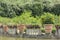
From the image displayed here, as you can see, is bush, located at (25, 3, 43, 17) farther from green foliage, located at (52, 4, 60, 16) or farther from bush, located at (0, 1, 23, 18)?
green foliage, located at (52, 4, 60, 16)

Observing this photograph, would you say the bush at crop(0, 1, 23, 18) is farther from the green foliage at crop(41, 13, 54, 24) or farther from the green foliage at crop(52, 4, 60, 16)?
the green foliage at crop(41, 13, 54, 24)

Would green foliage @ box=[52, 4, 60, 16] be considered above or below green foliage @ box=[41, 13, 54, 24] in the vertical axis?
below

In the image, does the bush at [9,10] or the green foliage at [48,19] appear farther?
the bush at [9,10]

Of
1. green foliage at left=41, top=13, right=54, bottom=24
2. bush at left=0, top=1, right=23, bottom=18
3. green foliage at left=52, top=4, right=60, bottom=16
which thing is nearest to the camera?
green foliage at left=41, top=13, right=54, bottom=24

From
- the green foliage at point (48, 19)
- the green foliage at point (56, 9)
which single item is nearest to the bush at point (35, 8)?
the green foliage at point (56, 9)

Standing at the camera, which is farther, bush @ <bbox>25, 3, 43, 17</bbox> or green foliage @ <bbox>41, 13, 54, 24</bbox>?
bush @ <bbox>25, 3, 43, 17</bbox>

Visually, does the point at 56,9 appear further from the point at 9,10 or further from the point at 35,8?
the point at 9,10

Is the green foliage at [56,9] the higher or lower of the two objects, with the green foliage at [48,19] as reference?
lower

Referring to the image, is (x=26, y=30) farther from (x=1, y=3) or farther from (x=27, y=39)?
(x=1, y=3)

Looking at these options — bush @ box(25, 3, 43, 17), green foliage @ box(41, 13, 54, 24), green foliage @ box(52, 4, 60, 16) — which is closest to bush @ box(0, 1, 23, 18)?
bush @ box(25, 3, 43, 17)

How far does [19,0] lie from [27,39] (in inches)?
531

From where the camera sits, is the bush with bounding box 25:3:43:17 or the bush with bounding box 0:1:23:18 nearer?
the bush with bounding box 0:1:23:18

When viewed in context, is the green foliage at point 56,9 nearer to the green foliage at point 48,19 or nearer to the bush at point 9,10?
the bush at point 9,10

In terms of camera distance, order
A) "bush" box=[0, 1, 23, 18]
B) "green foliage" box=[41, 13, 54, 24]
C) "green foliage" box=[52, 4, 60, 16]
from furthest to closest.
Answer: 1. "green foliage" box=[52, 4, 60, 16]
2. "bush" box=[0, 1, 23, 18]
3. "green foliage" box=[41, 13, 54, 24]
